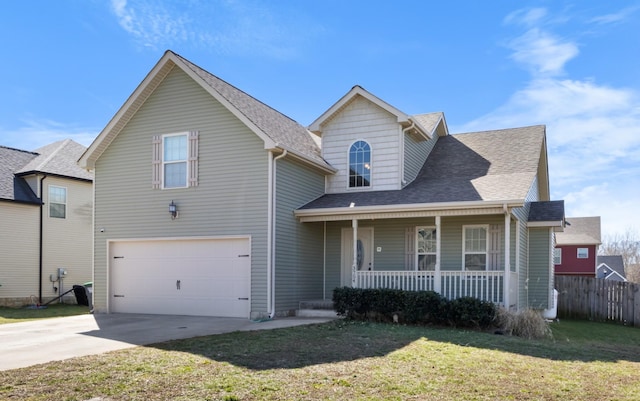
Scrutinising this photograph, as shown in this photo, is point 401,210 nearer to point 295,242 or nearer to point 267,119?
point 295,242

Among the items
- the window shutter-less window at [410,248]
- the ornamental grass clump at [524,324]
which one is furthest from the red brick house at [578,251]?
the ornamental grass clump at [524,324]

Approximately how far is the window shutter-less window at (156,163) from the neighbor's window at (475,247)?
342 inches

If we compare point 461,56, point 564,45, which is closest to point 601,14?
point 564,45

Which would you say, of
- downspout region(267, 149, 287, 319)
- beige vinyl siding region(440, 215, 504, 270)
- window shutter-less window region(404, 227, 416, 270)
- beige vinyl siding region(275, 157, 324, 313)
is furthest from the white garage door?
beige vinyl siding region(440, 215, 504, 270)

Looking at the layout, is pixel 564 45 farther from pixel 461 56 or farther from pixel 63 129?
pixel 63 129

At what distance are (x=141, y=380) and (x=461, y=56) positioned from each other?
526 inches

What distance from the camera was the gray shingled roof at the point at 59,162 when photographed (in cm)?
2053

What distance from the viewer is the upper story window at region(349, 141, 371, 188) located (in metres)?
15.7

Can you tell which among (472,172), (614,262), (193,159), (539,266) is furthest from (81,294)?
(614,262)

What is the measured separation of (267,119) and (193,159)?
254 centimetres

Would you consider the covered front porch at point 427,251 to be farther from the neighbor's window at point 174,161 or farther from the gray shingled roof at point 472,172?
the neighbor's window at point 174,161

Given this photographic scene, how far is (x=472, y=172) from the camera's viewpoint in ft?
50.8

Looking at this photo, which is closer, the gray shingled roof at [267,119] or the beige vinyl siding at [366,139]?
the gray shingled roof at [267,119]

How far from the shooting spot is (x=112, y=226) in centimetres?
1538
